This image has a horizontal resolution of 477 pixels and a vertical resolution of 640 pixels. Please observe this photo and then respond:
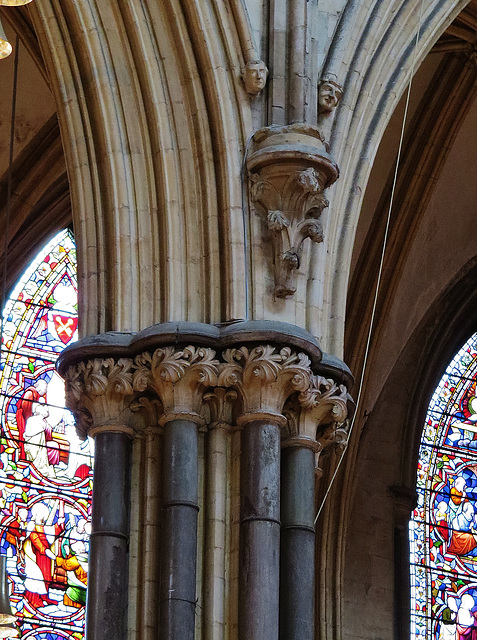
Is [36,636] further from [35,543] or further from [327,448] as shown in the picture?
[327,448]

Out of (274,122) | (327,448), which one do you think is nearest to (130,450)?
(327,448)

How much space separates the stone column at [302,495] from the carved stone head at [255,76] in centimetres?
148

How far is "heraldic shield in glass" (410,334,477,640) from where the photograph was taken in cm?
1348

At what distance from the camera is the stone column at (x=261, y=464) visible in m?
7.75

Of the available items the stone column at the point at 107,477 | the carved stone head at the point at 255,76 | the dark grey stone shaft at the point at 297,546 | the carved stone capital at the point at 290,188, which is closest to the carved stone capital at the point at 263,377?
the dark grey stone shaft at the point at 297,546

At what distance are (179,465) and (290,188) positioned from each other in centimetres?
143

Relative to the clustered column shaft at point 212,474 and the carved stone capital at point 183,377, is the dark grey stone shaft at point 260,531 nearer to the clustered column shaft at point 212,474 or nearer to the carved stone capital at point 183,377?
the clustered column shaft at point 212,474

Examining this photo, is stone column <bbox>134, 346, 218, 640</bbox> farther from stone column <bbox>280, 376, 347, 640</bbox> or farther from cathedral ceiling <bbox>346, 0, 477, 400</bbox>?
cathedral ceiling <bbox>346, 0, 477, 400</bbox>

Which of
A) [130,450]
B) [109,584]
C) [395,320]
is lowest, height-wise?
[109,584]

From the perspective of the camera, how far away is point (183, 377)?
813cm

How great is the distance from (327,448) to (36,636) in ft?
14.9

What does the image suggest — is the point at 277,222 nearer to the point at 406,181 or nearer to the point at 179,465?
the point at 179,465

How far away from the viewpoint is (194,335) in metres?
8.16

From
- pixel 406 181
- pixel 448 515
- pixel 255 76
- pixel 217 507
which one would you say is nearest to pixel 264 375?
pixel 217 507
